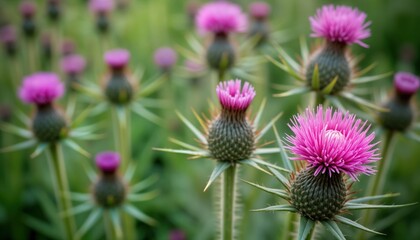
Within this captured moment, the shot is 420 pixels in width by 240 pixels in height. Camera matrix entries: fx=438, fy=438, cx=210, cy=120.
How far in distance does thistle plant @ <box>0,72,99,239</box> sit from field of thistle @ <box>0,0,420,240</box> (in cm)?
2

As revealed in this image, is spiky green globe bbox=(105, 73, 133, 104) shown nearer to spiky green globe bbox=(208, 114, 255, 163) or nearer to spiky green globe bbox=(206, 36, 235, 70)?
spiky green globe bbox=(206, 36, 235, 70)

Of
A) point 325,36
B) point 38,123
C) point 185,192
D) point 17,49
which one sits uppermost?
point 17,49

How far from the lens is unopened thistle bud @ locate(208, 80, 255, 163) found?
3070mm

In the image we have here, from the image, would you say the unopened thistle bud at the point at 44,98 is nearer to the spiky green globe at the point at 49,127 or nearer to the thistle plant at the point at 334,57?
the spiky green globe at the point at 49,127

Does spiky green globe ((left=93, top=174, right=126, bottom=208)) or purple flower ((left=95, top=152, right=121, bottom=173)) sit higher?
purple flower ((left=95, top=152, right=121, bottom=173))

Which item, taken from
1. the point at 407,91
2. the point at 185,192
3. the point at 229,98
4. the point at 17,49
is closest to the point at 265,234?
the point at 185,192

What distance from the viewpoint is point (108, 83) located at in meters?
5.05

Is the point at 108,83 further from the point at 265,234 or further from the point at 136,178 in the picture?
the point at 265,234

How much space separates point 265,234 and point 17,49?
5.00m

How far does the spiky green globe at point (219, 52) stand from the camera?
5.02 m

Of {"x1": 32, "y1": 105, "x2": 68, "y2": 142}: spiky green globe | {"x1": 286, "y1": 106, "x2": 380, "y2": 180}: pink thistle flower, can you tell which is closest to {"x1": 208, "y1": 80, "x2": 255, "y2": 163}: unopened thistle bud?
{"x1": 286, "y1": 106, "x2": 380, "y2": 180}: pink thistle flower

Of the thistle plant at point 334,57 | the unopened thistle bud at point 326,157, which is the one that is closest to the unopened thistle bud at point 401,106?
the thistle plant at point 334,57

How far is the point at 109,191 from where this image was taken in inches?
170

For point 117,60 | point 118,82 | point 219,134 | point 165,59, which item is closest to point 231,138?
point 219,134
